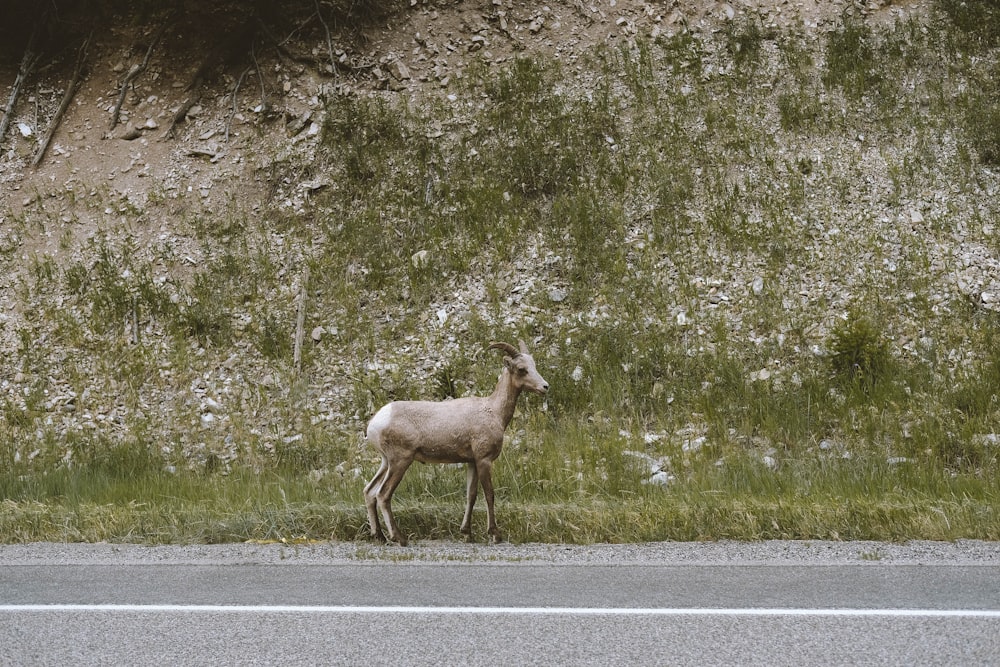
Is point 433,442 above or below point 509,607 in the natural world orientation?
above

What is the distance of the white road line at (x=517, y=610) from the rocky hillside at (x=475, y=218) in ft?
18.6

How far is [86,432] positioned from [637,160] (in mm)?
10448

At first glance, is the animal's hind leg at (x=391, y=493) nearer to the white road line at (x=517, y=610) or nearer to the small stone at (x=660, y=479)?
the white road line at (x=517, y=610)

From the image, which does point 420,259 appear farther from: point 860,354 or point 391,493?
point 391,493

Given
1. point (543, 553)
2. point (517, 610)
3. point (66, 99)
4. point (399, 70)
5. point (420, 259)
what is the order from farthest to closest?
point (66, 99)
point (399, 70)
point (420, 259)
point (543, 553)
point (517, 610)

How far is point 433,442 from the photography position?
748 cm

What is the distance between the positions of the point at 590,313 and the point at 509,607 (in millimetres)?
8602

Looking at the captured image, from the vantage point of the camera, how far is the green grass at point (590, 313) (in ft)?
29.6

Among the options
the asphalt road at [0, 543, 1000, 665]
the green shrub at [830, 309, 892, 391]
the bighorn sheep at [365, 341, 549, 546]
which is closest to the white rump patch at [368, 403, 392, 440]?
the bighorn sheep at [365, 341, 549, 546]

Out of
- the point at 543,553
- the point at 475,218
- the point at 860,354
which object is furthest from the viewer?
the point at 475,218

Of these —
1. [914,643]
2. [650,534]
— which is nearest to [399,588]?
[650,534]

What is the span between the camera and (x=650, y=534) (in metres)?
7.47

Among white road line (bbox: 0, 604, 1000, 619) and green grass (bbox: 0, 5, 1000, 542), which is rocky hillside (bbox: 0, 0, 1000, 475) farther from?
white road line (bbox: 0, 604, 1000, 619)

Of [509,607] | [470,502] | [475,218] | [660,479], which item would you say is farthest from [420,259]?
[509,607]
